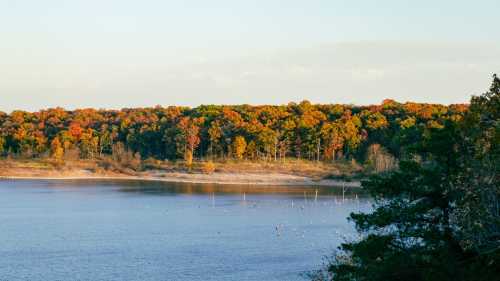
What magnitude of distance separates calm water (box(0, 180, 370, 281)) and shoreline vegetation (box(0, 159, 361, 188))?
18.6 metres

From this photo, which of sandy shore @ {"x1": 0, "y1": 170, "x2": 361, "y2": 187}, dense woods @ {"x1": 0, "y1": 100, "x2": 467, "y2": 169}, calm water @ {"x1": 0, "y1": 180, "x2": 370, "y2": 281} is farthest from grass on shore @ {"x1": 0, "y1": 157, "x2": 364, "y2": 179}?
calm water @ {"x1": 0, "y1": 180, "x2": 370, "y2": 281}

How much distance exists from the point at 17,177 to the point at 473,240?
115 m

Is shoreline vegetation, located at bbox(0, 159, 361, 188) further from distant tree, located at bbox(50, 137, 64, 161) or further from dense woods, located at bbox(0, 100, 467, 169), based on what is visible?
dense woods, located at bbox(0, 100, 467, 169)

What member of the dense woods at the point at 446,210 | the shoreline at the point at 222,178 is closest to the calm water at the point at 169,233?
the shoreline at the point at 222,178

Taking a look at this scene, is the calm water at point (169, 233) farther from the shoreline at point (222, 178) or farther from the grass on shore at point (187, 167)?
the grass on shore at point (187, 167)

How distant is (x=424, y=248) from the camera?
19.6m

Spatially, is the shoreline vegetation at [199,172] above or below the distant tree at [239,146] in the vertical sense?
below

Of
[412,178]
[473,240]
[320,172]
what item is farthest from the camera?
[320,172]

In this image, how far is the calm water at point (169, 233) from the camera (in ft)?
127

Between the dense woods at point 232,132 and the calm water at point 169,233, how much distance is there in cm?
2873

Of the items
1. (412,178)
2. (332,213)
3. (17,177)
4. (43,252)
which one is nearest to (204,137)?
(17,177)

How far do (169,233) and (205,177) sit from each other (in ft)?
197

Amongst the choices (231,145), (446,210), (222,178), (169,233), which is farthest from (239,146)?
(446,210)

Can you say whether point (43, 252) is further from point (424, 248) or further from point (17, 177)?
point (17, 177)
